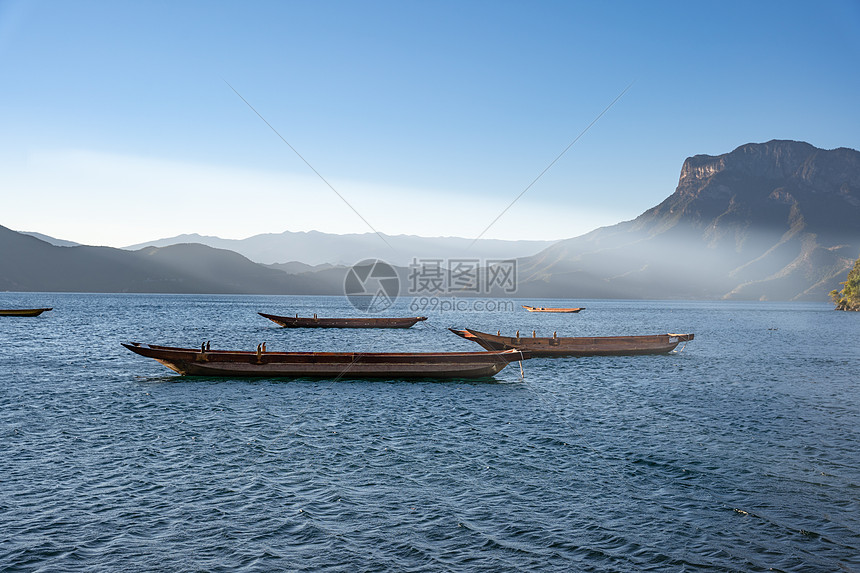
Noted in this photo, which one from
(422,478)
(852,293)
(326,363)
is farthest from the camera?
(852,293)

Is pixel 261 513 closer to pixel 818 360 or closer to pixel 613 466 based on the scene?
pixel 613 466

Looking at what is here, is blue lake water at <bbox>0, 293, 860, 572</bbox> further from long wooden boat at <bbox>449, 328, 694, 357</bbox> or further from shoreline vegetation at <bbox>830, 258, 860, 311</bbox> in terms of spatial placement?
shoreline vegetation at <bbox>830, 258, 860, 311</bbox>


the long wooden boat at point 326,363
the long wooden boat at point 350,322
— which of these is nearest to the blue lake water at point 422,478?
the long wooden boat at point 326,363

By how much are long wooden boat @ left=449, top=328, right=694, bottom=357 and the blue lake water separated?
16.8 meters

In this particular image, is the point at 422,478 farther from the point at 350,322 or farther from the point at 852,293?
the point at 852,293

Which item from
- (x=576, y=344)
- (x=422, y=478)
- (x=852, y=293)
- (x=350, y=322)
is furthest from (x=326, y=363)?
(x=852, y=293)

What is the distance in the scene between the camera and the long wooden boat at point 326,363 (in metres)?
35.5

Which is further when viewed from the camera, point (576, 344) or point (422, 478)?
point (576, 344)

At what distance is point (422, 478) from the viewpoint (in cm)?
1672

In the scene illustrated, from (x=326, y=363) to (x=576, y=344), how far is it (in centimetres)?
2672

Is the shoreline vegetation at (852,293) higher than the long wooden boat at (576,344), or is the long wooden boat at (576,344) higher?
the shoreline vegetation at (852,293)

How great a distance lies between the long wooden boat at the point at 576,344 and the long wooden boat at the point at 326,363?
43.1 ft

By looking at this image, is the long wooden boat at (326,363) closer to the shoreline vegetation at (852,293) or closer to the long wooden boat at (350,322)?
the long wooden boat at (350,322)

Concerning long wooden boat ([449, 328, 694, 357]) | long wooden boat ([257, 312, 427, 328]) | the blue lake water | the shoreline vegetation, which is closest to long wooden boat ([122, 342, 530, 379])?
the blue lake water
